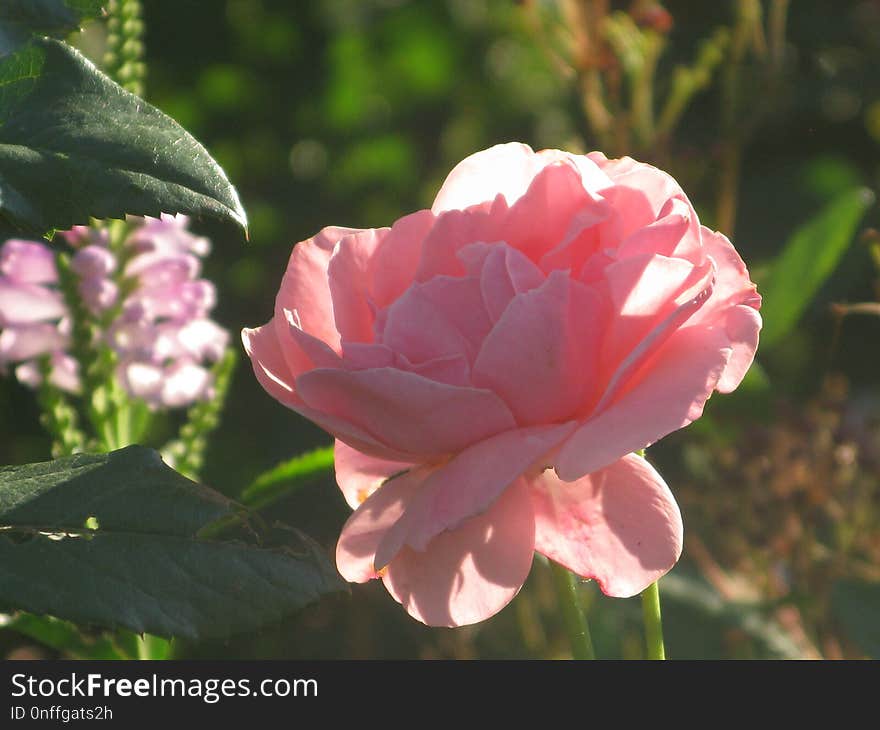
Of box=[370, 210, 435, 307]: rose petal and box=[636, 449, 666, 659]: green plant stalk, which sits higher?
box=[370, 210, 435, 307]: rose petal

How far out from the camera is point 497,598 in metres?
0.34

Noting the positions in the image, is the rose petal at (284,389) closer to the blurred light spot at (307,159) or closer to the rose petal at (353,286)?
the rose petal at (353,286)

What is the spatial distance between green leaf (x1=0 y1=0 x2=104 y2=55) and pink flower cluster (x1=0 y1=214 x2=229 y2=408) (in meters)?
0.18

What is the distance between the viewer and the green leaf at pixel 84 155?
0.36 m

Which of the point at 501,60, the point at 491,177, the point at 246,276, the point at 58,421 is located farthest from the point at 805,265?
the point at 501,60

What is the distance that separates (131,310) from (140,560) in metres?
0.26

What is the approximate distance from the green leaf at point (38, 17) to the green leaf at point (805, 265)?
40 cm

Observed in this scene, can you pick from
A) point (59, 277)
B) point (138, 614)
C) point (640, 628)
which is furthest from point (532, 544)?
point (640, 628)

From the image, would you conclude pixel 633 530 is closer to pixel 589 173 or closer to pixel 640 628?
pixel 589 173

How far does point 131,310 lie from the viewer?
1.91 ft

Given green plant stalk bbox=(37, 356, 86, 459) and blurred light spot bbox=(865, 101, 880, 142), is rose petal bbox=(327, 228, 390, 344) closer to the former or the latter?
green plant stalk bbox=(37, 356, 86, 459)

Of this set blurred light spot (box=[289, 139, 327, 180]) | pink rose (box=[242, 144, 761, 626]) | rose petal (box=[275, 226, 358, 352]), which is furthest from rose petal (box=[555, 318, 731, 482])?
blurred light spot (box=[289, 139, 327, 180])

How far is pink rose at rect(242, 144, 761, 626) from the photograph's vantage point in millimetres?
320

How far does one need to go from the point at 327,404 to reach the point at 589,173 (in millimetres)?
118
